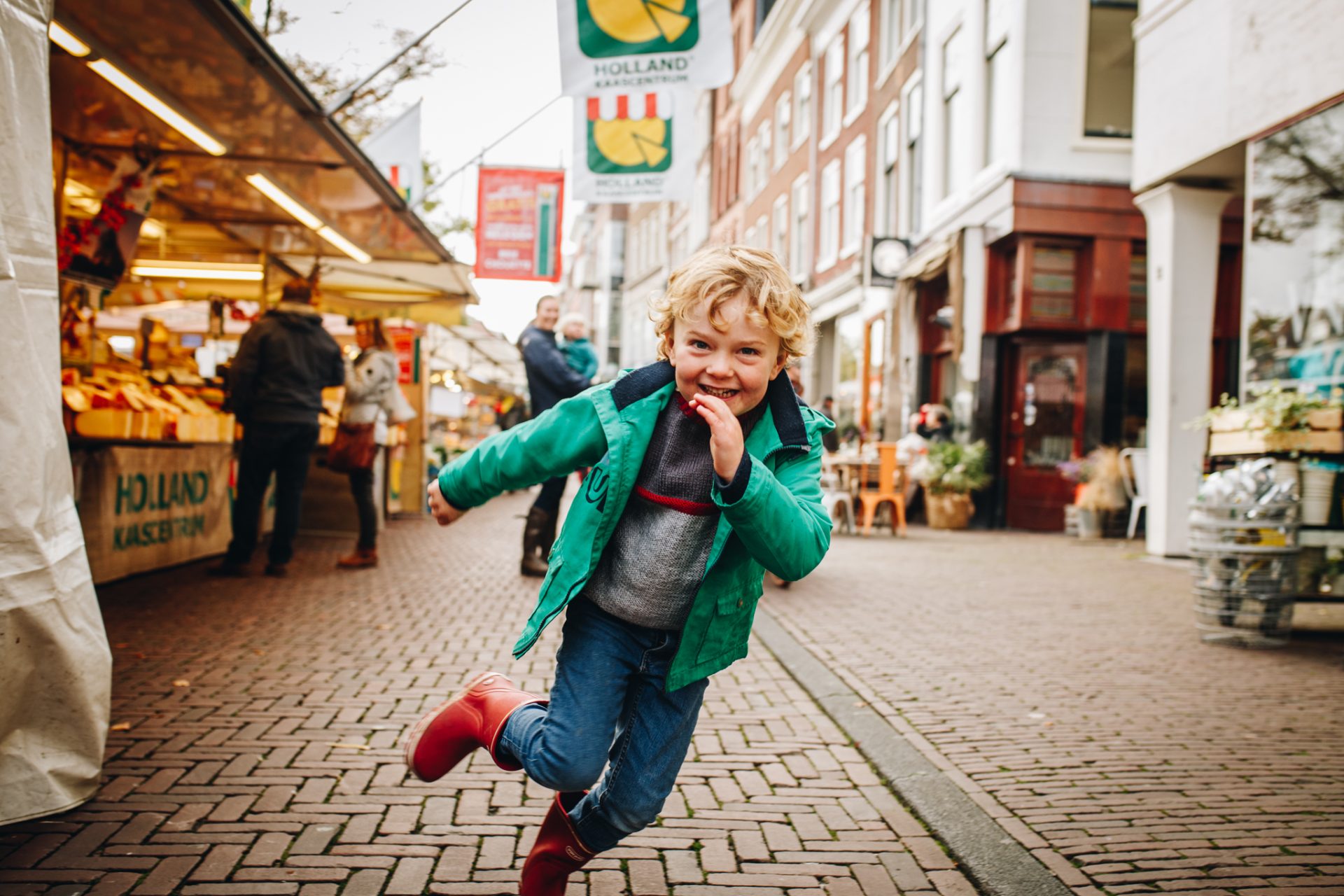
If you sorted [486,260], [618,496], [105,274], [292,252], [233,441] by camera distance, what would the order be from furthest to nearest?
[486,260], [292,252], [233,441], [105,274], [618,496]

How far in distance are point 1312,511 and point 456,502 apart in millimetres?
5702

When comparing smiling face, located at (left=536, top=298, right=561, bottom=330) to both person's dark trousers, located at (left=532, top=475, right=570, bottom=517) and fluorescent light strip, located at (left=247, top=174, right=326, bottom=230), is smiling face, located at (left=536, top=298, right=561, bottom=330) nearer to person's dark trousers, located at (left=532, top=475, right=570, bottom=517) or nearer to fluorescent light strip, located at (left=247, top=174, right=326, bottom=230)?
person's dark trousers, located at (left=532, top=475, right=570, bottom=517)

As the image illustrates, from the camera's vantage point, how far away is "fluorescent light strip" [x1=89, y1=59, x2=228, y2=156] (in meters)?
5.52

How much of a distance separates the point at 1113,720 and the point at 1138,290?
1098 centimetres

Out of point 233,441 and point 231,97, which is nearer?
point 231,97

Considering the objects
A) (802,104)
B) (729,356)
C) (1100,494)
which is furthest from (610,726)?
(802,104)

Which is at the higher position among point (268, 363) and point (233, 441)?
point (268, 363)

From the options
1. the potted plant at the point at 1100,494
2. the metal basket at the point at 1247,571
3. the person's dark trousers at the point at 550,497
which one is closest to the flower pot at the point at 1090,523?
the potted plant at the point at 1100,494

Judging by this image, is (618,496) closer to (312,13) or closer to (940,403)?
(312,13)

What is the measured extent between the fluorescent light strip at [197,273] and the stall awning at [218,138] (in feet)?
1.81

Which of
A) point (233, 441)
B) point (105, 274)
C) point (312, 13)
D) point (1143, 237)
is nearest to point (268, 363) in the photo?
point (105, 274)

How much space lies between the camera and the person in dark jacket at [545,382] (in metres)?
7.21

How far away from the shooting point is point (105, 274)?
7.01 meters

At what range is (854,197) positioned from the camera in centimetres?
2141
